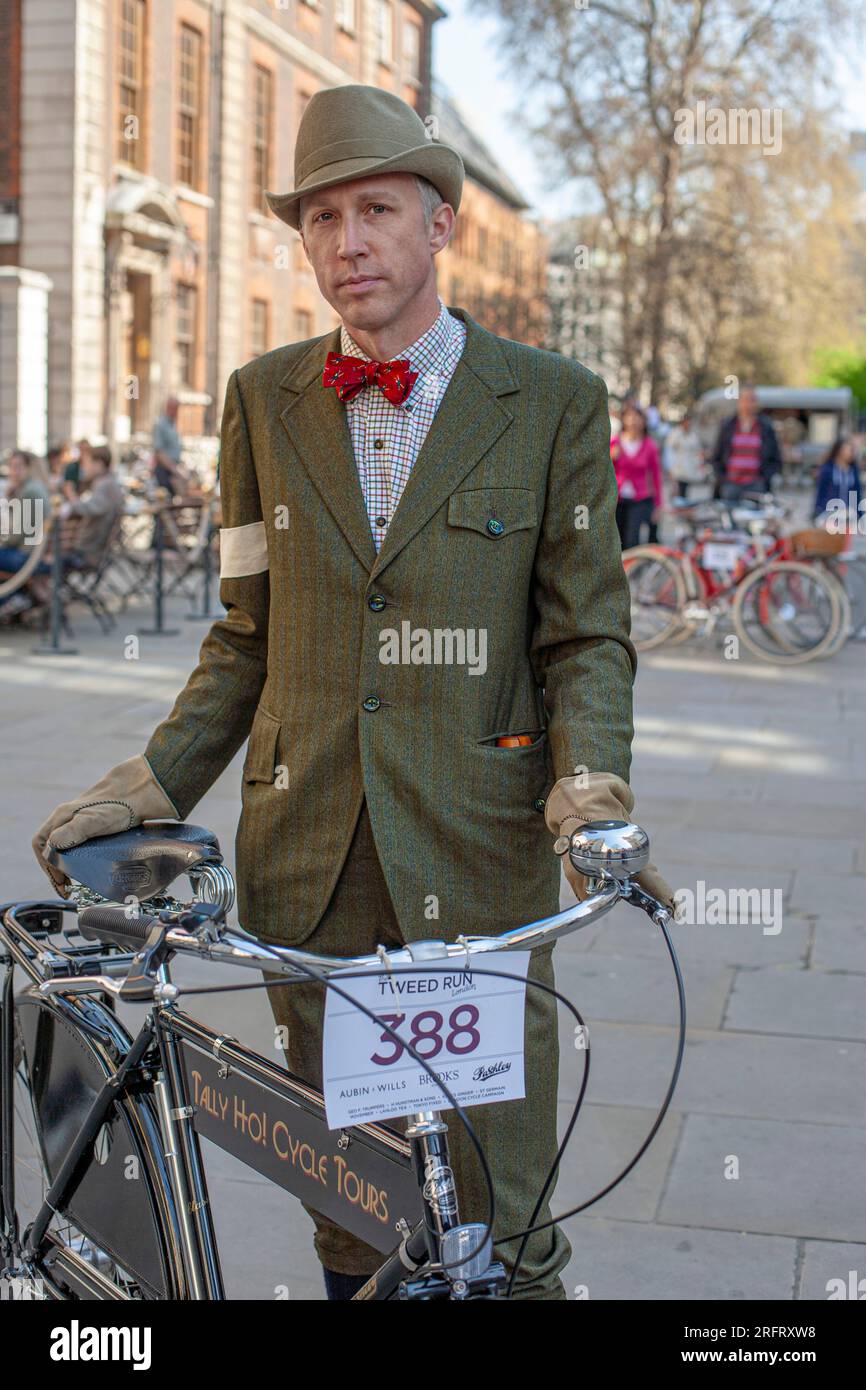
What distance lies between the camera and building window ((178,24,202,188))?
25641mm

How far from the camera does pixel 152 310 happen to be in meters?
24.4

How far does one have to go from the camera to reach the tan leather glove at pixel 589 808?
75.8 inches

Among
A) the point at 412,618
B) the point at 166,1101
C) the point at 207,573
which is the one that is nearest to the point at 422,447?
the point at 412,618

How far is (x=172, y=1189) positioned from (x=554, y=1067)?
0.57 metres

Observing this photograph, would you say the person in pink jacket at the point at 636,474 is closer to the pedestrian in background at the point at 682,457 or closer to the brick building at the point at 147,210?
the brick building at the point at 147,210

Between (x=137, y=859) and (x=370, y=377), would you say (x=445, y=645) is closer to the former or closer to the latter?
(x=370, y=377)

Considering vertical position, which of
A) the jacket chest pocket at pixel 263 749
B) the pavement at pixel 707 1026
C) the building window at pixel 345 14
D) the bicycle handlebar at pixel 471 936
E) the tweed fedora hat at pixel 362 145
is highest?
the building window at pixel 345 14

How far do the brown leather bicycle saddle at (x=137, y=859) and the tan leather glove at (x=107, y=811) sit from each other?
0.02 m

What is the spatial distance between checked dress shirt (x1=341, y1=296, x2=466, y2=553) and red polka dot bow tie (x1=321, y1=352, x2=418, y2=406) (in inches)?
1.0

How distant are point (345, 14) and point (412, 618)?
108 feet

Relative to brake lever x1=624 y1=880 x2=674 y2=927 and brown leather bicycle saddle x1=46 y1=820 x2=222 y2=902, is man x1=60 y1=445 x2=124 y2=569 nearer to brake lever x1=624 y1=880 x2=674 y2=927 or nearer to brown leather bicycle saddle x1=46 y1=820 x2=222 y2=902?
brown leather bicycle saddle x1=46 y1=820 x2=222 y2=902

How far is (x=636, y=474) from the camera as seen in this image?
13.4 meters
